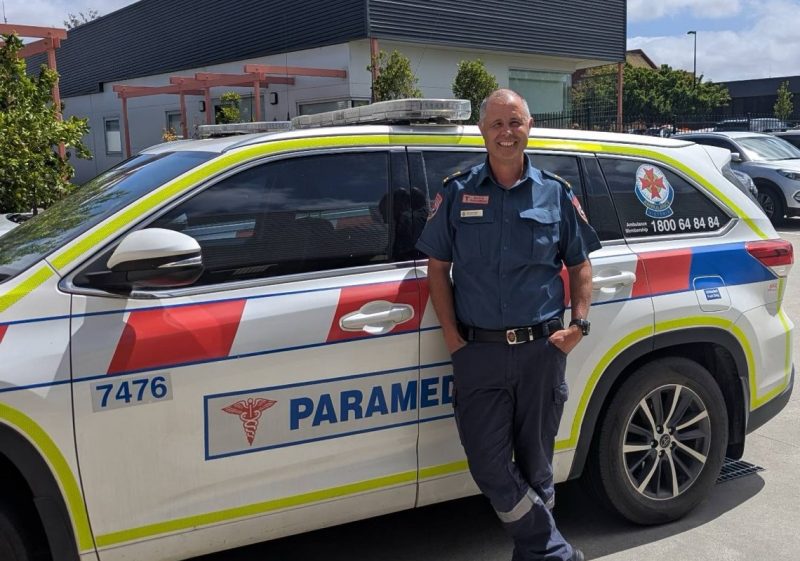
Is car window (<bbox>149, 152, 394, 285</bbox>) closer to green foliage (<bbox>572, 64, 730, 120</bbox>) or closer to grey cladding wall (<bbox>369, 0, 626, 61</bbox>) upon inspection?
grey cladding wall (<bbox>369, 0, 626, 61</bbox>)

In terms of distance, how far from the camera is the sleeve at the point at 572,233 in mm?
2928

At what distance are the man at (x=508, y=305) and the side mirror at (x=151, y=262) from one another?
867mm

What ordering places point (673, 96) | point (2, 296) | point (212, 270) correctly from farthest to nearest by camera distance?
point (673, 96) → point (212, 270) → point (2, 296)

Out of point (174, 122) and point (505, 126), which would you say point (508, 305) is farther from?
point (174, 122)

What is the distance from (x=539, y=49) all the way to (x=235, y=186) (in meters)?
20.3

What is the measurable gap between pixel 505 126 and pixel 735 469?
2.57 meters

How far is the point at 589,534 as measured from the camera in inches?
140

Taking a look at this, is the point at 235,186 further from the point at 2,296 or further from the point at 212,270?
the point at 2,296

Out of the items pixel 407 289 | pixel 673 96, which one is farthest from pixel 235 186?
pixel 673 96

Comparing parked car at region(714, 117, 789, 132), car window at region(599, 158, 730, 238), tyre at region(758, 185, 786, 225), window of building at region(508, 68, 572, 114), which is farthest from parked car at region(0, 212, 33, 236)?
parked car at region(714, 117, 789, 132)

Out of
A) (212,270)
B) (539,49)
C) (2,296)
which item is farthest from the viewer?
(539,49)

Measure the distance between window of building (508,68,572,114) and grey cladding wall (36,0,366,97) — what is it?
240 inches

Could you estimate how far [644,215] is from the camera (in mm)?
3527

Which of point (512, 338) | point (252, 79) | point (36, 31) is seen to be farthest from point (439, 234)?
point (252, 79)
